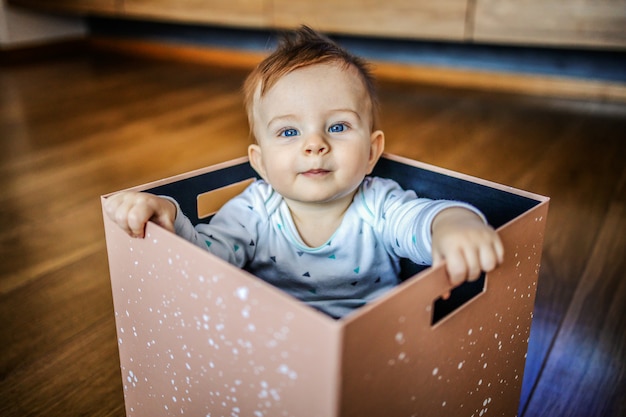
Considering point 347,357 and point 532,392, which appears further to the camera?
point 532,392

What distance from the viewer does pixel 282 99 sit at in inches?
24.4

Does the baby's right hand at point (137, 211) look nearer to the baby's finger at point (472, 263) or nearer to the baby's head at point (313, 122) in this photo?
the baby's head at point (313, 122)

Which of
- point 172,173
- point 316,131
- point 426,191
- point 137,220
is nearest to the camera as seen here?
point 137,220

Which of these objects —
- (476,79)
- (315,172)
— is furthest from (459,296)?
(476,79)

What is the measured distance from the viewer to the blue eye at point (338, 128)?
62 cm

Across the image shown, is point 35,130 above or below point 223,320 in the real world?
below

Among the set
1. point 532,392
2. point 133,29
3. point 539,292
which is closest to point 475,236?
point 532,392

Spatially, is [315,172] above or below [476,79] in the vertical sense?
above

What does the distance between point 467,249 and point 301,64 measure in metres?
0.28

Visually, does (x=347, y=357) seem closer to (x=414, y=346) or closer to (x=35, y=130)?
(x=414, y=346)

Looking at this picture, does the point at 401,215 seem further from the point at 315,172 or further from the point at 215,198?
the point at 215,198

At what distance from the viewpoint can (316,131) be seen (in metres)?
0.61

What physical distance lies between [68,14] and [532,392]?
2.89 meters

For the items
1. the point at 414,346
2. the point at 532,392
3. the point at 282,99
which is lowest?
the point at 532,392
